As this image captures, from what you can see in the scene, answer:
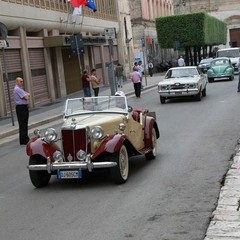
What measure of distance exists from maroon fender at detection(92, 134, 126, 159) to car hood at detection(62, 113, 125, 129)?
380mm

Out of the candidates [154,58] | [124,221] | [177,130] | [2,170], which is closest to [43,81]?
[177,130]

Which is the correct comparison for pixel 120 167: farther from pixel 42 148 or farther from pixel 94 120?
pixel 42 148

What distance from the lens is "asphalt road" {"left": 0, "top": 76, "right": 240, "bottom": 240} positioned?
236 inches

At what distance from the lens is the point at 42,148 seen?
8.30m

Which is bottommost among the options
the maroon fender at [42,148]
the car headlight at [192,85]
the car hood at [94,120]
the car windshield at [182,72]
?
the car headlight at [192,85]

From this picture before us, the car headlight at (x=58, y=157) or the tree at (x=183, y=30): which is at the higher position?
the tree at (x=183, y=30)

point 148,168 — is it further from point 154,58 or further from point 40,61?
point 154,58

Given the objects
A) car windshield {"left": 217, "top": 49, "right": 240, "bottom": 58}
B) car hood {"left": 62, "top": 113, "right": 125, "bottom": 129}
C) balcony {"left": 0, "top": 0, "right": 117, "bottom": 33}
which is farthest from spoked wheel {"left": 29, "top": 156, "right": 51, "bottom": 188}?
car windshield {"left": 217, "top": 49, "right": 240, "bottom": 58}

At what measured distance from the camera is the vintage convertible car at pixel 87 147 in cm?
802

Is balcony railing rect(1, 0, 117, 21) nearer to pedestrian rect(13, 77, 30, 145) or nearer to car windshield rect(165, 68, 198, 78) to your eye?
car windshield rect(165, 68, 198, 78)

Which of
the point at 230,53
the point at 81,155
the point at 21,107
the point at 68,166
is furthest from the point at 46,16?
the point at 68,166

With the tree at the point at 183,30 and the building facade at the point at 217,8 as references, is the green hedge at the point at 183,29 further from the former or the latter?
the building facade at the point at 217,8

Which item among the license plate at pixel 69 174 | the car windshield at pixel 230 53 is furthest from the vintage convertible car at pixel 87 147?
the car windshield at pixel 230 53

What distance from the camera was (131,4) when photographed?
55562 mm
